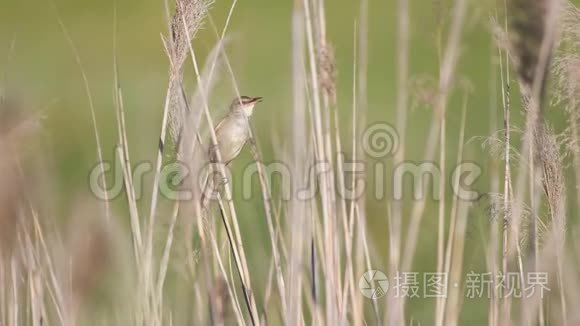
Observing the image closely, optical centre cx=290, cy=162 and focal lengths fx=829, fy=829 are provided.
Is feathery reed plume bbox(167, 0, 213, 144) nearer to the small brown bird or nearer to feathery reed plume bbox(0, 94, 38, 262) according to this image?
feathery reed plume bbox(0, 94, 38, 262)

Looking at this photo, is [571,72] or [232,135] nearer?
[571,72]

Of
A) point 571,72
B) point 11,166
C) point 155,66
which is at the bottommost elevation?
point 11,166

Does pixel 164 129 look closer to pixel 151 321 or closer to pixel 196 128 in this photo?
pixel 196 128

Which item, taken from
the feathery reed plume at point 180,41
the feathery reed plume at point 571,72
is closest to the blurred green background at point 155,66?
the feathery reed plume at point 571,72

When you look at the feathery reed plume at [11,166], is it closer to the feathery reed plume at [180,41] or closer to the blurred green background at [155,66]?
the feathery reed plume at [180,41]

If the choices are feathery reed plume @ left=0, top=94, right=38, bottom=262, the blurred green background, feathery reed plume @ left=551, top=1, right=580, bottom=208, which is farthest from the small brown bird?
the blurred green background

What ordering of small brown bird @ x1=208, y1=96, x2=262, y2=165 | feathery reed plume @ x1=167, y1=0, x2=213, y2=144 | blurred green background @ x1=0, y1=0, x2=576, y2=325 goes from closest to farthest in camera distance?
1. feathery reed plume @ x1=167, y1=0, x2=213, y2=144
2. small brown bird @ x1=208, y1=96, x2=262, y2=165
3. blurred green background @ x1=0, y1=0, x2=576, y2=325

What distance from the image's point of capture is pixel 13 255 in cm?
200

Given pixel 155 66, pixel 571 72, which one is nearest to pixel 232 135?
pixel 571 72

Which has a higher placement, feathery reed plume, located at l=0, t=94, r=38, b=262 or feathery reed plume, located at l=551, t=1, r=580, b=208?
feathery reed plume, located at l=551, t=1, r=580, b=208

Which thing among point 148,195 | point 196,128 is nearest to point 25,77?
point 148,195

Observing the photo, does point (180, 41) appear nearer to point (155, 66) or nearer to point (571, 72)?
point (571, 72)

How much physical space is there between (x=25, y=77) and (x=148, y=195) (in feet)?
17.2

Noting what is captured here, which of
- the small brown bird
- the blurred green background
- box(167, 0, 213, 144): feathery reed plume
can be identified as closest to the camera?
box(167, 0, 213, 144): feathery reed plume
